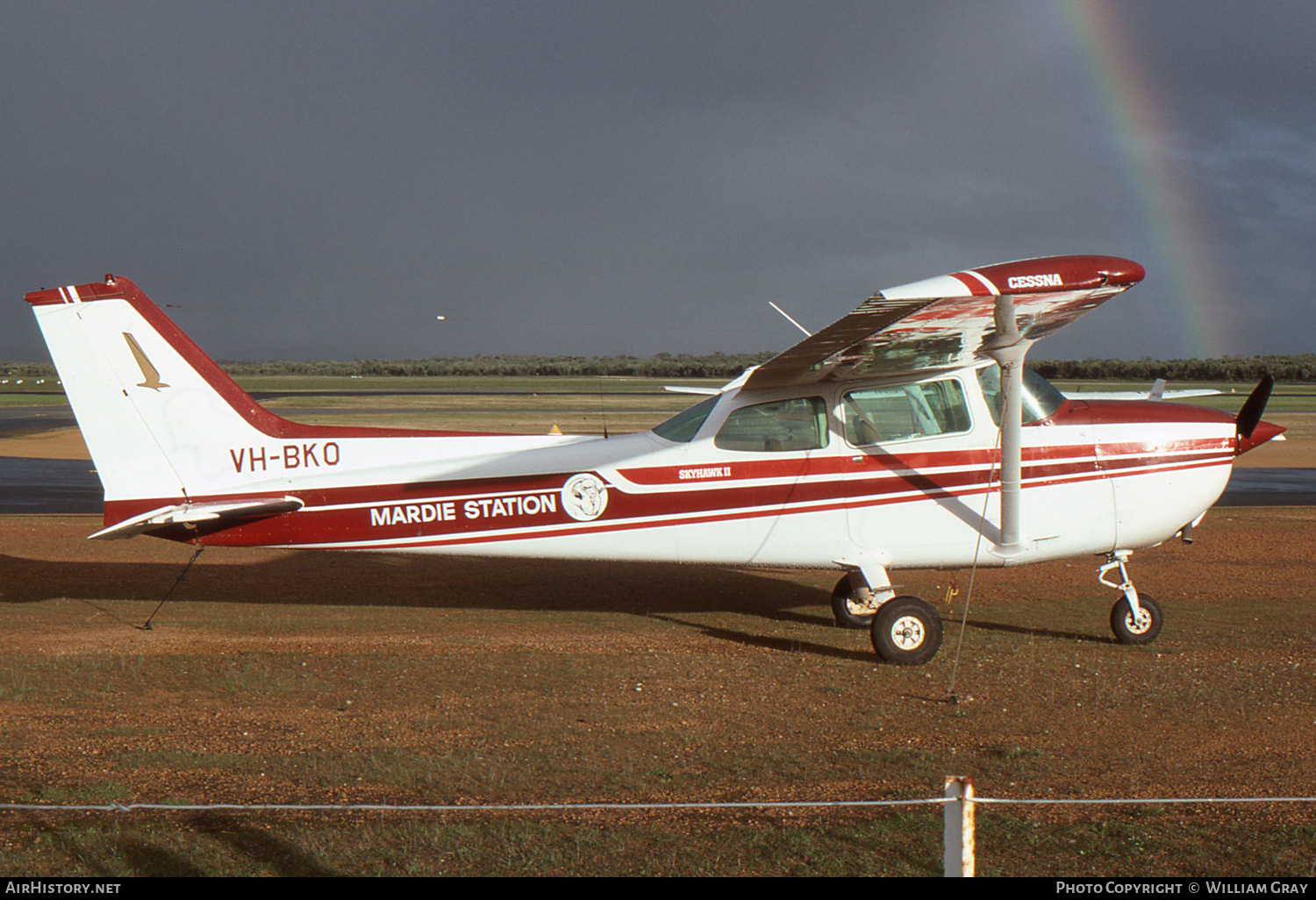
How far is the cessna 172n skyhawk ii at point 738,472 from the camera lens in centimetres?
844

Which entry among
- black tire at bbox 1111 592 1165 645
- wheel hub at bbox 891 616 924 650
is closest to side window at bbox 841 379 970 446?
wheel hub at bbox 891 616 924 650

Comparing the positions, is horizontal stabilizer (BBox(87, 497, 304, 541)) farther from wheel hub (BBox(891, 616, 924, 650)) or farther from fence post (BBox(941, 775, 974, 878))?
fence post (BBox(941, 775, 974, 878))

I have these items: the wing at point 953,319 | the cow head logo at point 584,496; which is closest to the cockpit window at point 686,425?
the wing at point 953,319

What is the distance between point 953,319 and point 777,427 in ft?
7.01

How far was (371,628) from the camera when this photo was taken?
9.77 meters

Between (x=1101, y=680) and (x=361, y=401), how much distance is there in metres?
56.1

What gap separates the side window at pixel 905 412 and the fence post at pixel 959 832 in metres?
5.72

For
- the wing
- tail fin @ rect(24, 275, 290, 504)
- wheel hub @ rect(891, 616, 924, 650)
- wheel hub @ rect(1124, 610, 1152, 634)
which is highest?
the wing

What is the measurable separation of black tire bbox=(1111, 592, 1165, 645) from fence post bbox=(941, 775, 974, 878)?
6543 mm

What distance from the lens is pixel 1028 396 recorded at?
28.0 ft

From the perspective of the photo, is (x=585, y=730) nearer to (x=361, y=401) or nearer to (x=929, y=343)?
(x=929, y=343)

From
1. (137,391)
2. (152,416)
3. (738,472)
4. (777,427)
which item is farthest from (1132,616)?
(137,391)

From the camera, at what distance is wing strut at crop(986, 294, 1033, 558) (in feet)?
25.2
